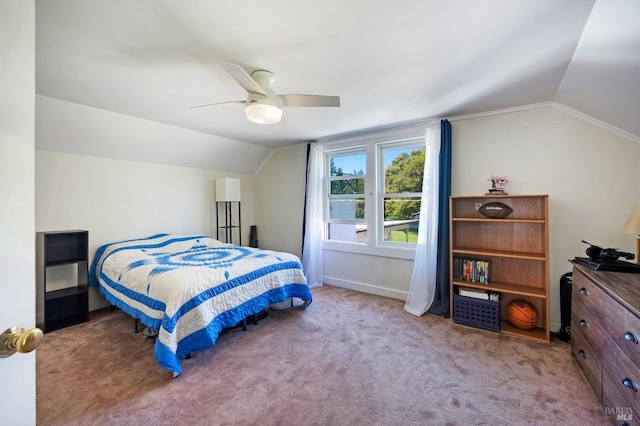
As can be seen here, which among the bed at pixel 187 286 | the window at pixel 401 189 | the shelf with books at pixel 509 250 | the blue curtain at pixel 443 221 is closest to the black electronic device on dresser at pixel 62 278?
the bed at pixel 187 286

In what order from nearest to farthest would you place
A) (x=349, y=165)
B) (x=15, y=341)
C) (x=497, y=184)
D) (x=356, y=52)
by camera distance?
(x=15, y=341) < (x=356, y=52) < (x=497, y=184) < (x=349, y=165)

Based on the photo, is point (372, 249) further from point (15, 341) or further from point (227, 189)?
point (15, 341)

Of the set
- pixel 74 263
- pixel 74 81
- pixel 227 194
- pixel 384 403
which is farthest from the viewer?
pixel 227 194

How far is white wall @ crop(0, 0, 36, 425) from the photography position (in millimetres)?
576

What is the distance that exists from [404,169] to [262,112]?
2.32 m

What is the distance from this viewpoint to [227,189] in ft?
14.2

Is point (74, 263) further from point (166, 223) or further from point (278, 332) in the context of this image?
point (278, 332)

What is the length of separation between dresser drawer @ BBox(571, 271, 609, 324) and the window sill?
1561mm

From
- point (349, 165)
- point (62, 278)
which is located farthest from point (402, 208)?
point (62, 278)

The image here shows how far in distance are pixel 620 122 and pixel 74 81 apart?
4.55 m

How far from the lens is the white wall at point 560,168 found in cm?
242

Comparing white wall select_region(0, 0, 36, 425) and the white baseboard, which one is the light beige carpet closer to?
the white baseboard

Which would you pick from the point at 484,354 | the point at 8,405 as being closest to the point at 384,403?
the point at 484,354

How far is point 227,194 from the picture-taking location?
4328 millimetres
